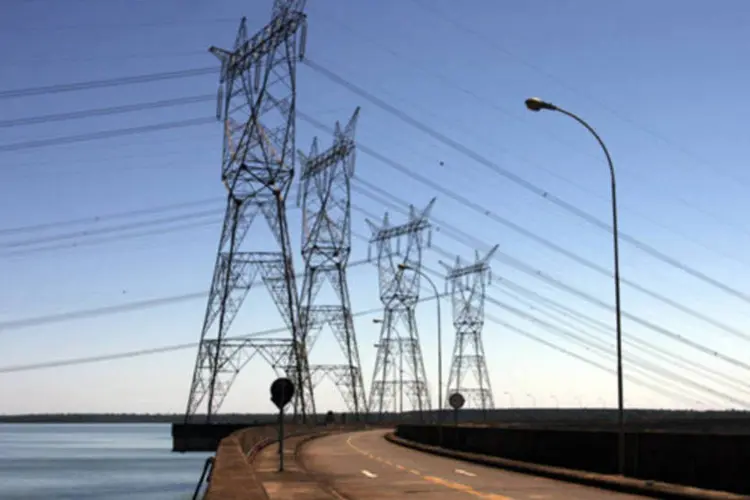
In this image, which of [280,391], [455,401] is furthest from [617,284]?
[455,401]

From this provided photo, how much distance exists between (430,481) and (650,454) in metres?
6.12

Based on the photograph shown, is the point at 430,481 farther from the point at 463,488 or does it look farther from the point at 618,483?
the point at 618,483

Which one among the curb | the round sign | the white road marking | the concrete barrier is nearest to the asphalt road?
the white road marking

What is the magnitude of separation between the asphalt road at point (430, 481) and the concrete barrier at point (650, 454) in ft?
5.73

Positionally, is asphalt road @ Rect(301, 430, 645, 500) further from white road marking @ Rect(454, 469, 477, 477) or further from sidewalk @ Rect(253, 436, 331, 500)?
sidewalk @ Rect(253, 436, 331, 500)

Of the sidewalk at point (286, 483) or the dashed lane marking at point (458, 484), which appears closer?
the sidewalk at point (286, 483)

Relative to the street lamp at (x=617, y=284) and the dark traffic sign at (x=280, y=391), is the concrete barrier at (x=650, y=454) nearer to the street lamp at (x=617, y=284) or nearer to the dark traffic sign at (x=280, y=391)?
the street lamp at (x=617, y=284)

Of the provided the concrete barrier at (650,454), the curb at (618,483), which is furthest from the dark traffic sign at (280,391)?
the concrete barrier at (650,454)

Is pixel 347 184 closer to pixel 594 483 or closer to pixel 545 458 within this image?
pixel 545 458

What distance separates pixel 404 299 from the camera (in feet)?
366

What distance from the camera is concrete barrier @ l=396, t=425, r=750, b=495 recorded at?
68.7ft

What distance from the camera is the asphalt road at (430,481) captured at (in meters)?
22.6

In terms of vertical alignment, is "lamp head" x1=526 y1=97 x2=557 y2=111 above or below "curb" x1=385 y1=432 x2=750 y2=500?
above

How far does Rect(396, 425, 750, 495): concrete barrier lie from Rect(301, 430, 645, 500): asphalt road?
68.8 inches
